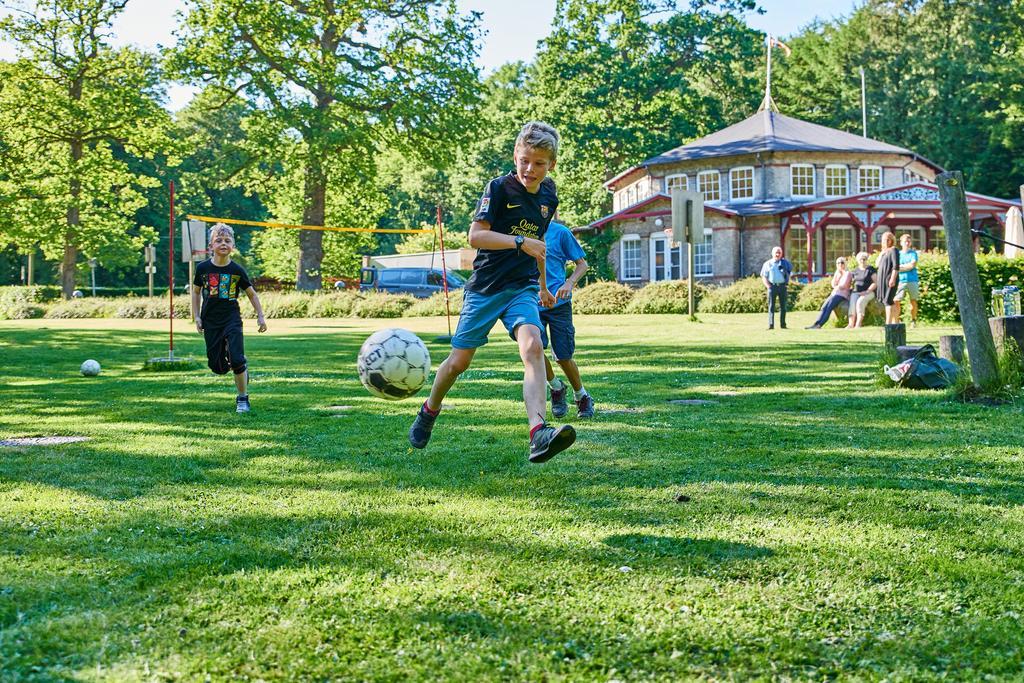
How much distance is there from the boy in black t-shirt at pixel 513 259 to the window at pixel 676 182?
39.7 m

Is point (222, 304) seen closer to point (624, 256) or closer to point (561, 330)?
point (561, 330)

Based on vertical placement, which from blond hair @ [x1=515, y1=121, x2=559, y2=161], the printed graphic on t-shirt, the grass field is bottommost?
the grass field

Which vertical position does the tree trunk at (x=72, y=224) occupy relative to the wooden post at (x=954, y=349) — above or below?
above

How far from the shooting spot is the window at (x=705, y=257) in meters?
42.2

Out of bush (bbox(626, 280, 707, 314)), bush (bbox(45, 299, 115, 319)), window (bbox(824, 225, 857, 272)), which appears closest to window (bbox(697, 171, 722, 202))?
window (bbox(824, 225, 857, 272))

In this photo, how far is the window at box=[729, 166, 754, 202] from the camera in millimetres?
42719

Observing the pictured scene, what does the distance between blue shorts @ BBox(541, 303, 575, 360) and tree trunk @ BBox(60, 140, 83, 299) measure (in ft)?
125

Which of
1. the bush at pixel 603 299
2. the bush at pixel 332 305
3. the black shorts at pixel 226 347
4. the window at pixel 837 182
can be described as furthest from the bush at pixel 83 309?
the black shorts at pixel 226 347

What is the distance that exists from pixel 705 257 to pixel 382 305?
15.9 meters

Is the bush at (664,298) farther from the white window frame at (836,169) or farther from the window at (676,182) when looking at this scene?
the white window frame at (836,169)

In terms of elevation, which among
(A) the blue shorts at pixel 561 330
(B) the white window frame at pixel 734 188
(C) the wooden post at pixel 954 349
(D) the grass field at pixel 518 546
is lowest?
(D) the grass field at pixel 518 546

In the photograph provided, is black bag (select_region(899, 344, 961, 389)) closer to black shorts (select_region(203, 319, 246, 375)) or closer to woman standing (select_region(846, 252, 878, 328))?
black shorts (select_region(203, 319, 246, 375))

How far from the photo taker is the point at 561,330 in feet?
26.0

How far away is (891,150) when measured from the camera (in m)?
42.9
